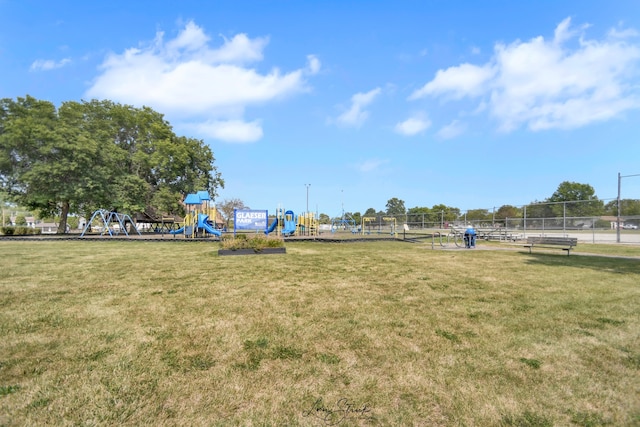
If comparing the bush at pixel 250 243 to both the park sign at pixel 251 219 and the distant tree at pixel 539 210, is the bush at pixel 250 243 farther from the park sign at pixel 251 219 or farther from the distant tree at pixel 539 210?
the distant tree at pixel 539 210

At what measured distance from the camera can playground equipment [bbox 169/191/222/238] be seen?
25.2 metres

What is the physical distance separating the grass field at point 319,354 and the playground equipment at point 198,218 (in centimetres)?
1865

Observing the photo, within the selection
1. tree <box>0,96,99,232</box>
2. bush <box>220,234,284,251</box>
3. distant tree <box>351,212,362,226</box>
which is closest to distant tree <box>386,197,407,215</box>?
distant tree <box>351,212,362,226</box>

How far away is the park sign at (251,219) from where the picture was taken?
80.9ft

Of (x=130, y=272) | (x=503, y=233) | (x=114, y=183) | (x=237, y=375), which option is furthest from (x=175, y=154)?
(x=237, y=375)

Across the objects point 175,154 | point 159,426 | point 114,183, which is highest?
point 175,154

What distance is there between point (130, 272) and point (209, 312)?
5.03 metres

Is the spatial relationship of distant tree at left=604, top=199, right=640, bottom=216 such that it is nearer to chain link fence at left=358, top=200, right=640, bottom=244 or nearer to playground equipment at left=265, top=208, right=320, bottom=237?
chain link fence at left=358, top=200, right=640, bottom=244

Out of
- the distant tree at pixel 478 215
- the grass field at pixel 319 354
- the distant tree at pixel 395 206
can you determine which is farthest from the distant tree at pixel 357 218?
the grass field at pixel 319 354

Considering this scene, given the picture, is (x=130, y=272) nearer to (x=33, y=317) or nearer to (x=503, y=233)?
(x=33, y=317)

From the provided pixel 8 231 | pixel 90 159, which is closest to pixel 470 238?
pixel 90 159

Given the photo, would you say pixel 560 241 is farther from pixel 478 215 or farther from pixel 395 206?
pixel 395 206

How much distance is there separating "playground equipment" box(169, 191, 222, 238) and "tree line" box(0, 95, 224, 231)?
34.2 feet

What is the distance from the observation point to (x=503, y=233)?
23.8m
